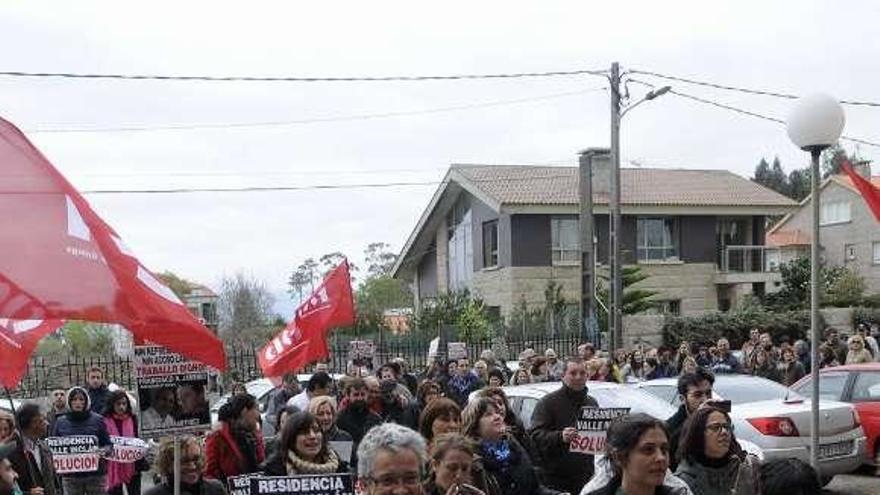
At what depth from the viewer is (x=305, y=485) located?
189 inches

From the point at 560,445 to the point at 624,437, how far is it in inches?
147

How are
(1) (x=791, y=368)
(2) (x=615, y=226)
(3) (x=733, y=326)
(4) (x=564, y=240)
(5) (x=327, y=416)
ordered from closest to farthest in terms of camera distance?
1. (5) (x=327, y=416)
2. (1) (x=791, y=368)
3. (2) (x=615, y=226)
4. (3) (x=733, y=326)
5. (4) (x=564, y=240)

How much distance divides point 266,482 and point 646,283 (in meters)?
34.0

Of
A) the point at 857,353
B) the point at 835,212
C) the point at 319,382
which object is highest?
the point at 835,212

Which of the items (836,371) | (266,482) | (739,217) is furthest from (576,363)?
(739,217)

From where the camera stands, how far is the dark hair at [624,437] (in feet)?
13.2

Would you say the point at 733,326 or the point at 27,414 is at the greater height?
the point at 27,414

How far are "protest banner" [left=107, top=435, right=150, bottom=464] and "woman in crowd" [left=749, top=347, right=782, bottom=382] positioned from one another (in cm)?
1226

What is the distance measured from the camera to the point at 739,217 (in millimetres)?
39312

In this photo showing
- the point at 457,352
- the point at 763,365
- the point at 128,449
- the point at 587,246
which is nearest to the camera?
the point at 128,449

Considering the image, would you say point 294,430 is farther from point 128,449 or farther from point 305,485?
point 128,449

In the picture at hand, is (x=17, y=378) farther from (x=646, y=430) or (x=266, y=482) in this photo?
(x=646, y=430)

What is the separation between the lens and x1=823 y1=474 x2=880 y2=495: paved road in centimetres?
1126

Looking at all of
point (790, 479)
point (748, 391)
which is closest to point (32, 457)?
point (790, 479)
